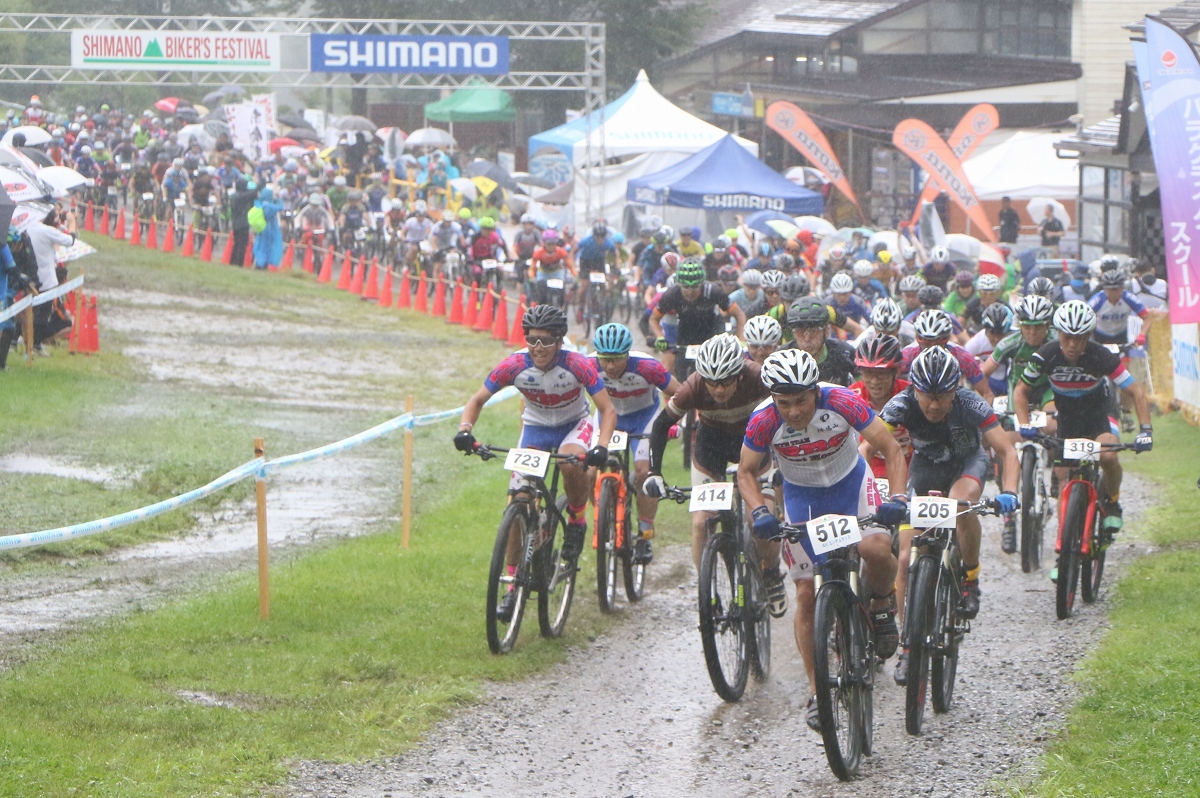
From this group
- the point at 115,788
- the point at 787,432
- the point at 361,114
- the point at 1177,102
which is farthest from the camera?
the point at 361,114

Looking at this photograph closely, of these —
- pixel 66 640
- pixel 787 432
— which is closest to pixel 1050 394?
pixel 787 432

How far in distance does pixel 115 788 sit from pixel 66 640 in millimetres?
2665

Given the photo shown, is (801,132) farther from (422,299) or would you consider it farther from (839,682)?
(839,682)

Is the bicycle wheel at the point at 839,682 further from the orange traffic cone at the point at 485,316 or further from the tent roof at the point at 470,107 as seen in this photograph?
the tent roof at the point at 470,107

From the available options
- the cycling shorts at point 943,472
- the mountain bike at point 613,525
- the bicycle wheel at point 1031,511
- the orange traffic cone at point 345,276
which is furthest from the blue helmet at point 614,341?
the orange traffic cone at point 345,276

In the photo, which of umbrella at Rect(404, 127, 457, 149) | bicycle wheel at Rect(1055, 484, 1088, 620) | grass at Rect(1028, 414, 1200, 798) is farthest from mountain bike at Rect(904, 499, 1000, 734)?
umbrella at Rect(404, 127, 457, 149)

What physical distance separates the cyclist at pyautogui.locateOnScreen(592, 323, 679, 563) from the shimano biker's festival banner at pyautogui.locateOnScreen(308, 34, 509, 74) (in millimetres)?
21832

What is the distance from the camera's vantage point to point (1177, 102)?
507 inches

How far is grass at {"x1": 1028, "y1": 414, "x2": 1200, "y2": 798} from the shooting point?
6473mm

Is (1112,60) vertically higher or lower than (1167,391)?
higher

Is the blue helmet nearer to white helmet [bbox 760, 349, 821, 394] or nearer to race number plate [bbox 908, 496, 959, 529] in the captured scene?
white helmet [bbox 760, 349, 821, 394]

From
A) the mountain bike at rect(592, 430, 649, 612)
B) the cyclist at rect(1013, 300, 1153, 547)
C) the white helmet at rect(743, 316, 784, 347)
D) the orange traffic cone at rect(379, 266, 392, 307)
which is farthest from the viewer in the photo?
the orange traffic cone at rect(379, 266, 392, 307)

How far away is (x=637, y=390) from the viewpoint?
10672mm

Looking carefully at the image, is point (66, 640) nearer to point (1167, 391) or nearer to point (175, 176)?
point (1167, 391)
